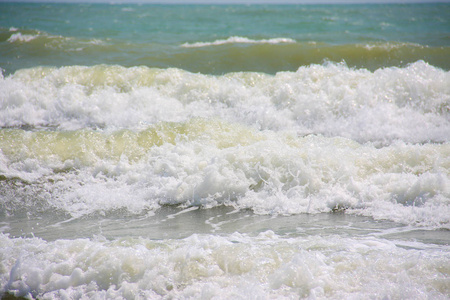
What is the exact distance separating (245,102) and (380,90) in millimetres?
2977

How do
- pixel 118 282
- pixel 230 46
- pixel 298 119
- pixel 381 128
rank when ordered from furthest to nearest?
pixel 230 46, pixel 298 119, pixel 381 128, pixel 118 282

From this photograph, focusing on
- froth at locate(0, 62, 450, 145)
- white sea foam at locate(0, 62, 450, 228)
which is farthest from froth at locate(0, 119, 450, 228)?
froth at locate(0, 62, 450, 145)

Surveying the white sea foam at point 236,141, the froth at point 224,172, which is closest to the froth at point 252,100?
the white sea foam at point 236,141

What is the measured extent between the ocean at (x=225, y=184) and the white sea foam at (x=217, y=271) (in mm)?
14

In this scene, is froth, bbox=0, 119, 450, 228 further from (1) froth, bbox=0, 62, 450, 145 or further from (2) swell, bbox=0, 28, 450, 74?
(2) swell, bbox=0, 28, 450, 74

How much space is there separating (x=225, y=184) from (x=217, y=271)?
2197mm

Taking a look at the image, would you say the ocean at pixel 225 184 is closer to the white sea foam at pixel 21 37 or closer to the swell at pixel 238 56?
the swell at pixel 238 56

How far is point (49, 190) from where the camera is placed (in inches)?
224

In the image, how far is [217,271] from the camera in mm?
3398

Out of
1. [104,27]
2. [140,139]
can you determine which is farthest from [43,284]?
[104,27]

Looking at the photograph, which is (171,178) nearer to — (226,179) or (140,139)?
(226,179)

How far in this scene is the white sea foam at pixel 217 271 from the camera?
3182mm

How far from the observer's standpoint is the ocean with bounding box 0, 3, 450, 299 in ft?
11.0

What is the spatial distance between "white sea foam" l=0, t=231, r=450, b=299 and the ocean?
14 millimetres
